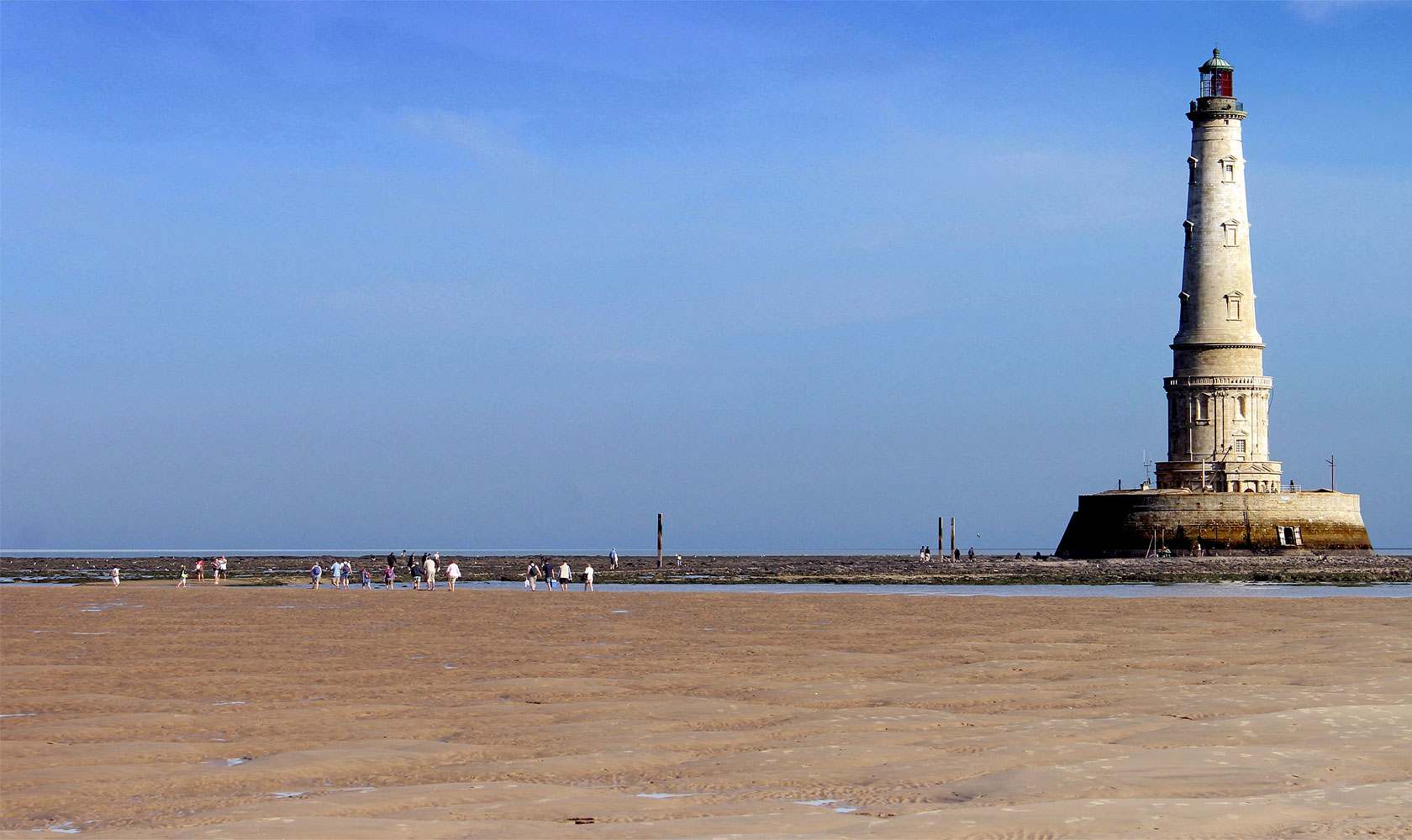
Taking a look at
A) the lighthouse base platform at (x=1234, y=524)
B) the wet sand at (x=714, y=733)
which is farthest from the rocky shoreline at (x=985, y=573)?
the wet sand at (x=714, y=733)

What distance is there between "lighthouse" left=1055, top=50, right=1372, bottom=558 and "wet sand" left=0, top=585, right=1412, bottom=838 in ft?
141

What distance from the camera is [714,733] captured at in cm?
1111

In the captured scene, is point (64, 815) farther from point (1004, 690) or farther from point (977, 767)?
point (1004, 690)

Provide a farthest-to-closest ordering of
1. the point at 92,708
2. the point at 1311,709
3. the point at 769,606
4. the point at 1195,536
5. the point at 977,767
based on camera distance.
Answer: the point at 1195,536, the point at 769,606, the point at 92,708, the point at 1311,709, the point at 977,767

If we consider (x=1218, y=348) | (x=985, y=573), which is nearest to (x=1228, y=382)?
(x=1218, y=348)

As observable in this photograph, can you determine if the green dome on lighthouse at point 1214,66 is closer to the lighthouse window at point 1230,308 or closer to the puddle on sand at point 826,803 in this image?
the lighthouse window at point 1230,308

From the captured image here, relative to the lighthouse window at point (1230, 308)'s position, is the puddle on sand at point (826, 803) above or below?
below

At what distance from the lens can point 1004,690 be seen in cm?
1366

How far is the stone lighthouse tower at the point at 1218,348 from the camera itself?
64938 millimetres

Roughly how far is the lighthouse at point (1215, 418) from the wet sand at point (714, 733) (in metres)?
43.1

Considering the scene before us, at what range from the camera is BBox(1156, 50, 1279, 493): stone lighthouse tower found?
64938mm

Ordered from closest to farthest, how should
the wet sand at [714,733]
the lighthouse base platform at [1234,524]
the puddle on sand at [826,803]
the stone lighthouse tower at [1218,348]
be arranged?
the wet sand at [714,733] → the puddle on sand at [826,803] → the lighthouse base platform at [1234,524] → the stone lighthouse tower at [1218,348]

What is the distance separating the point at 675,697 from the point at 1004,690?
3.22 meters

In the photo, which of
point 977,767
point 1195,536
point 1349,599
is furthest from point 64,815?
point 1195,536
